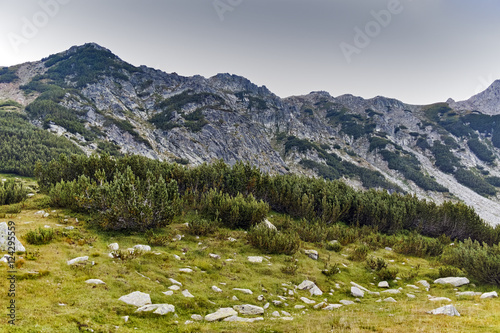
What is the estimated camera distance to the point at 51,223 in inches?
497

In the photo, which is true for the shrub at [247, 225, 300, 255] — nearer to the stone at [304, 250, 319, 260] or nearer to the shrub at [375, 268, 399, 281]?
the stone at [304, 250, 319, 260]

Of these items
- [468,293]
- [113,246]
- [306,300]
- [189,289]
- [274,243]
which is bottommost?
[468,293]

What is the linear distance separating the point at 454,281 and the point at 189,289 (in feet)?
41.7

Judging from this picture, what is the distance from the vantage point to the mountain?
8973 centimetres

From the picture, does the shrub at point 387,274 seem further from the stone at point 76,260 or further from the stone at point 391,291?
the stone at point 76,260

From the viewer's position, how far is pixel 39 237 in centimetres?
981

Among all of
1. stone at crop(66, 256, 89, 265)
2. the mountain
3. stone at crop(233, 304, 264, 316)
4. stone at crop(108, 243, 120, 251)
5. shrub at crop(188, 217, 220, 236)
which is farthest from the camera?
the mountain

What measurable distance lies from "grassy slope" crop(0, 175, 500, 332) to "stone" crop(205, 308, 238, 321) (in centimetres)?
42

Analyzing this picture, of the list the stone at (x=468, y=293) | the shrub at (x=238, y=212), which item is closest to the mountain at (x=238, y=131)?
the shrub at (x=238, y=212)

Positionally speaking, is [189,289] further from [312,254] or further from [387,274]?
[387,274]

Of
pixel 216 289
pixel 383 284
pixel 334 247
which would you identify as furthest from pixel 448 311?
pixel 334 247

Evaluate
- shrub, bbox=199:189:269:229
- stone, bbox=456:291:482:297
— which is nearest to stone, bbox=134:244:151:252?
shrub, bbox=199:189:269:229

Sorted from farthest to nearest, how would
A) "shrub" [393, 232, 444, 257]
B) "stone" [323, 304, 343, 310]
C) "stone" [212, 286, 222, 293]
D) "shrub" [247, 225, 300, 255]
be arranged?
"shrub" [393, 232, 444, 257] → "shrub" [247, 225, 300, 255] → "stone" [212, 286, 222, 293] → "stone" [323, 304, 343, 310]

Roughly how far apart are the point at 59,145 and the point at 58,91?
62.6 m
